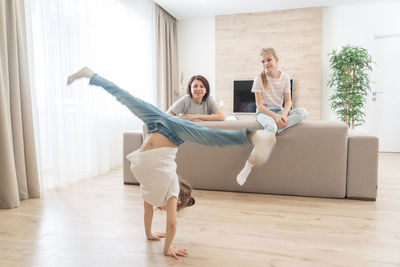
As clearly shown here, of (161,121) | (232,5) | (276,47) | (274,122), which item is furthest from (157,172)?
(276,47)

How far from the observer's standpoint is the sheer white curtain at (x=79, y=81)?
103 inches

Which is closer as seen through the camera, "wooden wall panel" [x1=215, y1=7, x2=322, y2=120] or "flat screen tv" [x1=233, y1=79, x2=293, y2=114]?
"wooden wall panel" [x1=215, y1=7, x2=322, y2=120]

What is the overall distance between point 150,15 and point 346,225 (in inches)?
172

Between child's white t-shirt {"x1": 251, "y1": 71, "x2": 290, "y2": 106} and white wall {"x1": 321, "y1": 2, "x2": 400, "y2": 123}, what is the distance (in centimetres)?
322

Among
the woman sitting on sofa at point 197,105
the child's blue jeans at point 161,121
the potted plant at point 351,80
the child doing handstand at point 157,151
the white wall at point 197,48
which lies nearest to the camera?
the child's blue jeans at point 161,121

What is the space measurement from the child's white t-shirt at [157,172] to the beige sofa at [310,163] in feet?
3.58

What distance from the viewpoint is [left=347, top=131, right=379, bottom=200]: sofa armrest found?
2131 millimetres

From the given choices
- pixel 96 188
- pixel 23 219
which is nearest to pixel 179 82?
pixel 96 188

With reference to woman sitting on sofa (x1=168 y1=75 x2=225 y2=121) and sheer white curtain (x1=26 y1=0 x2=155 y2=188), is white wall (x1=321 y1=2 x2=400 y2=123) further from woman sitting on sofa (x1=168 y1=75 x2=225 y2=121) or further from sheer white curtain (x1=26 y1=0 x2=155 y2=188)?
woman sitting on sofa (x1=168 y1=75 x2=225 y2=121)

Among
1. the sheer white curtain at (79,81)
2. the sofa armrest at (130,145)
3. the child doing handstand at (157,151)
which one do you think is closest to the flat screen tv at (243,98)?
the sheer white curtain at (79,81)

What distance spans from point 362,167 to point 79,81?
278cm

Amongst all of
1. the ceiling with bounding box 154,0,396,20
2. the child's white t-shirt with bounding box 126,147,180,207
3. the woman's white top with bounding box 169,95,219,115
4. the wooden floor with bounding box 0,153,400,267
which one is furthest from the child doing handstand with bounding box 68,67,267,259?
the ceiling with bounding box 154,0,396,20

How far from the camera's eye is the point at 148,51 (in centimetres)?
477

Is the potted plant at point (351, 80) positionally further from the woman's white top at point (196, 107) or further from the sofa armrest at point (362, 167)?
the woman's white top at point (196, 107)
